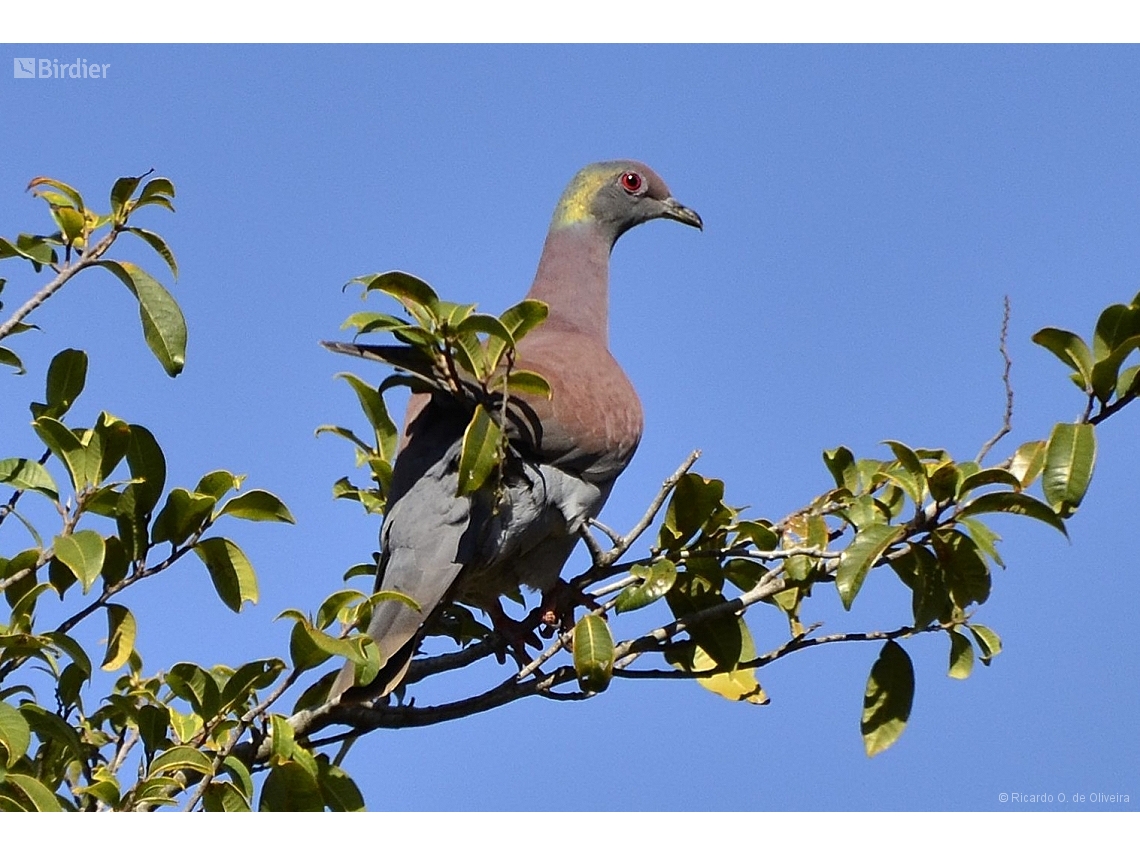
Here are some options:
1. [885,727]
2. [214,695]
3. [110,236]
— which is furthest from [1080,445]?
[110,236]

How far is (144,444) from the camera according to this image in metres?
3.20

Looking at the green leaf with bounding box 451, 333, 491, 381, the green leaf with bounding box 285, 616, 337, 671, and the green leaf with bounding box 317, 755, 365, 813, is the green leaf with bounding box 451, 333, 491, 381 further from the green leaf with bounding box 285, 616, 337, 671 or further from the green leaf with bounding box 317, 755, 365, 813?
the green leaf with bounding box 317, 755, 365, 813

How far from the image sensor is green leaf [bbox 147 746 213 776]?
9.38 ft

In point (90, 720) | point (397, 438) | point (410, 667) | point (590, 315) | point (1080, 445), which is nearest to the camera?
point (1080, 445)

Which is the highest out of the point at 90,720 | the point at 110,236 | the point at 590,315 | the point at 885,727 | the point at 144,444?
the point at 590,315

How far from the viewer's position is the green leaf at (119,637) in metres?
3.37

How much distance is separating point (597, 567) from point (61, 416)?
1.36m

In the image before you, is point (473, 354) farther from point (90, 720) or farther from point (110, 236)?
point (90, 720)

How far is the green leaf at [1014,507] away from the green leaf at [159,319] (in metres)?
1.71

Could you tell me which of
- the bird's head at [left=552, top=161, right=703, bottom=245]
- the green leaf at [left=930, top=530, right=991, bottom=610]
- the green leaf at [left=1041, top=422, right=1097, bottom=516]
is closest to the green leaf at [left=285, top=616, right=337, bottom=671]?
the green leaf at [left=930, top=530, right=991, bottom=610]

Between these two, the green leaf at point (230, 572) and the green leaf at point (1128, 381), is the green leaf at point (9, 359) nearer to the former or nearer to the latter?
the green leaf at point (230, 572)

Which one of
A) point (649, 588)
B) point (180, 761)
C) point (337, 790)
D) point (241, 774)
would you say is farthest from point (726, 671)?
point (180, 761)

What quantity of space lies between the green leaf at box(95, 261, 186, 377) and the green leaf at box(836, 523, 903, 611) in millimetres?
1464

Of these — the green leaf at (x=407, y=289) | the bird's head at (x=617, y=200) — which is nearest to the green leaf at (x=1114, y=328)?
the green leaf at (x=407, y=289)
